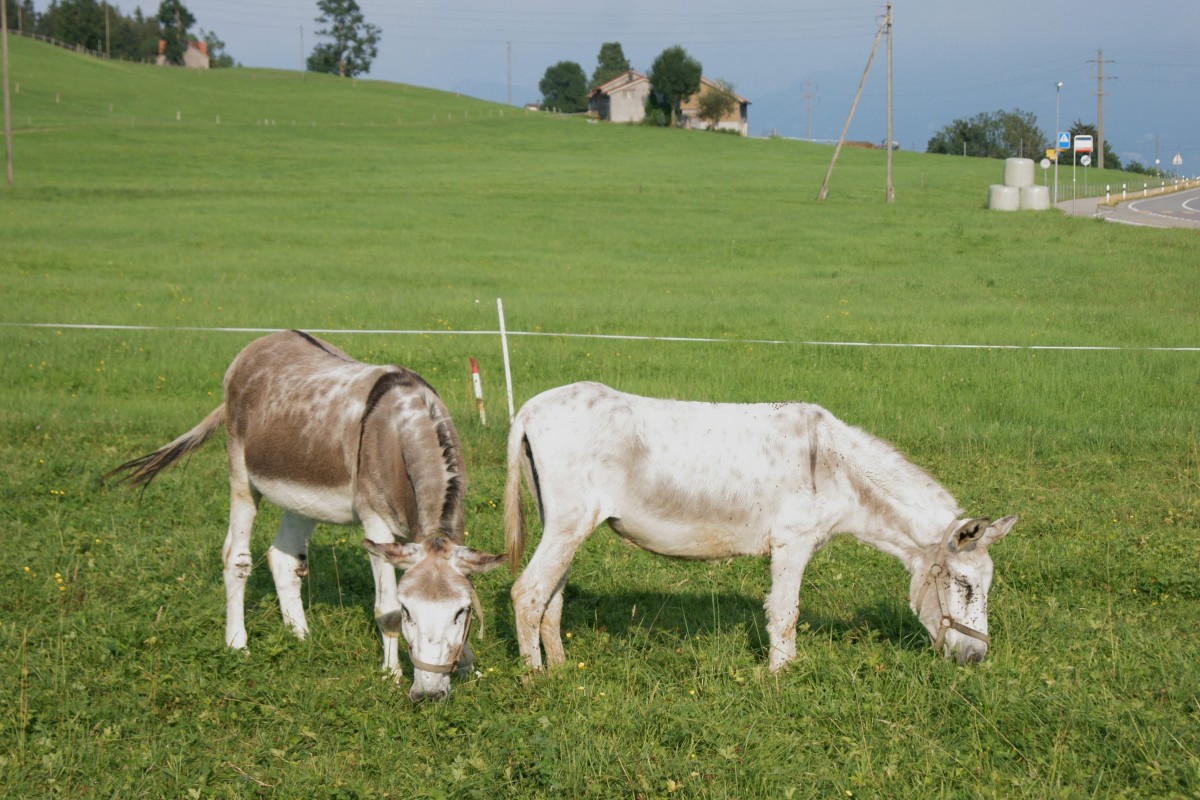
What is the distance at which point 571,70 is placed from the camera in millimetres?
178250

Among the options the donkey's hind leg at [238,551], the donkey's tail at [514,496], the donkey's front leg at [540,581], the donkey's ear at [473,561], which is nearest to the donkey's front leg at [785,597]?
the donkey's front leg at [540,581]

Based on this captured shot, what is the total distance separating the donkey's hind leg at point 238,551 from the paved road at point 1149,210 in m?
38.6

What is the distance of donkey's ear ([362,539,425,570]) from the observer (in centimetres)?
564

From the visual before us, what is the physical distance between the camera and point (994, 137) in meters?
133

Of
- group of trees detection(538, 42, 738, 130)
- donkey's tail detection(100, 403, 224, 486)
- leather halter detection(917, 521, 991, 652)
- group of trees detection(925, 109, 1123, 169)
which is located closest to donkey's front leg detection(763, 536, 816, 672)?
leather halter detection(917, 521, 991, 652)

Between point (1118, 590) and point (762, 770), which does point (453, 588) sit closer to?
point (762, 770)

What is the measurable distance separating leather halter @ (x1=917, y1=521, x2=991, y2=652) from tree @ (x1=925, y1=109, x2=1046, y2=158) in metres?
132

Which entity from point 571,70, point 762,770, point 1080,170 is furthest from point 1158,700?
point 571,70

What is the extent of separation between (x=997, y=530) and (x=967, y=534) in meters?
0.21

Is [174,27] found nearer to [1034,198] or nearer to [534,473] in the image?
[1034,198]

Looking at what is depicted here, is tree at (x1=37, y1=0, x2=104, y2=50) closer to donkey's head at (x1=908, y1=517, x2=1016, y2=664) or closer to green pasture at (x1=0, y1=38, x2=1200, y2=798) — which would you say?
green pasture at (x1=0, y1=38, x2=1200, y2=798)

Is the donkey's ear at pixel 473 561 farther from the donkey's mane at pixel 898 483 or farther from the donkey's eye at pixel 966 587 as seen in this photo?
the donkey's eye at pixel 966 587

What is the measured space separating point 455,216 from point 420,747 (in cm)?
3549

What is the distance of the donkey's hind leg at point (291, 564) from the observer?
745 cm
